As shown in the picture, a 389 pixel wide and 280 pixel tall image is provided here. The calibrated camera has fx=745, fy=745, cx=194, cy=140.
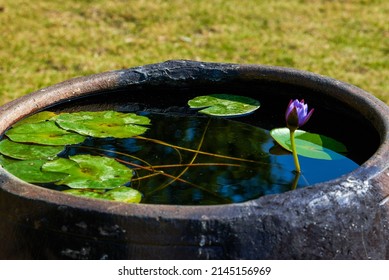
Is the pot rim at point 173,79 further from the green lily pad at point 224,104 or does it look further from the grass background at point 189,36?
the grass background at point 189,36

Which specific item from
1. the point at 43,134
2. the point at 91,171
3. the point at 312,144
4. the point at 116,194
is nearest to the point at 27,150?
the point at 43,134

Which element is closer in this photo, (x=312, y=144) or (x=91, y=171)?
(x=91, y=171)

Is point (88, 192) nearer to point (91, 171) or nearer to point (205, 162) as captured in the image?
point (91, 171)

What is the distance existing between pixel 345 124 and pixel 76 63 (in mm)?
2559

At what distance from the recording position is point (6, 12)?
5.29 metres

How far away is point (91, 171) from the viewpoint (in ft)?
6.51

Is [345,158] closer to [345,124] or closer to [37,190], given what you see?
[345,124]

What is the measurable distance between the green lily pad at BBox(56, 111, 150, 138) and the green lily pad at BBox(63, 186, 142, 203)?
347mm

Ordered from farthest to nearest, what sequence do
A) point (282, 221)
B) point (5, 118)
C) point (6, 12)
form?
1. point (6, 12)
2. point (5, 118)
3. point (282, 221)

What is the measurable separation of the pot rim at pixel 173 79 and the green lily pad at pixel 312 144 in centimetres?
13

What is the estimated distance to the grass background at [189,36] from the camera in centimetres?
449

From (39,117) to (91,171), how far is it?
363 millimetres

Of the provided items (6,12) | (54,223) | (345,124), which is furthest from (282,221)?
(6,12)

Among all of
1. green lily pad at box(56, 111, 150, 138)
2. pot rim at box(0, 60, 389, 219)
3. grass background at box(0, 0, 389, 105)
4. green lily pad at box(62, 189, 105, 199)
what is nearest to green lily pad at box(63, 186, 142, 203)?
green lily pad at box(62, 189, 105, 199)
